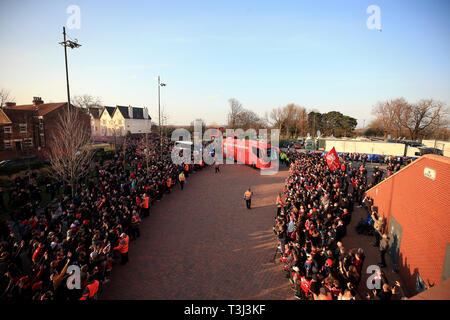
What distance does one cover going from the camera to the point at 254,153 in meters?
25.7

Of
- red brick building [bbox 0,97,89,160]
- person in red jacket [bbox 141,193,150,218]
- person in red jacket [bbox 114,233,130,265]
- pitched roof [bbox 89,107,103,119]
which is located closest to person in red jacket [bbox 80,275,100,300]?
person in red jacket [bbox 114,233,130,265]

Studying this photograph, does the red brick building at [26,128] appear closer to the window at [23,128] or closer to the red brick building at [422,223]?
the window at [23,128]

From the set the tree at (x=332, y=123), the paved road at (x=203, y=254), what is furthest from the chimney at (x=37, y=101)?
the tree at (x=332, y=123)

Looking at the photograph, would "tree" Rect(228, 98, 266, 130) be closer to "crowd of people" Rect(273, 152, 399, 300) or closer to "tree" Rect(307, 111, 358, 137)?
"tree" Rect(307, 111, 358, 137)

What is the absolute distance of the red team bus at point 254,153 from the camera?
25.0 metres

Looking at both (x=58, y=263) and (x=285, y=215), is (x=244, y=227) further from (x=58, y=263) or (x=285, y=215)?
(x=58, y=263)

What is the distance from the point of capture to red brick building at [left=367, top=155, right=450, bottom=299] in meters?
5.94

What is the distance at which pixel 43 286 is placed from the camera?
6000 mm

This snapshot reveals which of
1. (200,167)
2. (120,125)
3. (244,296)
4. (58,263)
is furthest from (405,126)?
(120,125)

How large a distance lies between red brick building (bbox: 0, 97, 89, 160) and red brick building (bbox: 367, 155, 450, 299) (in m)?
30.2

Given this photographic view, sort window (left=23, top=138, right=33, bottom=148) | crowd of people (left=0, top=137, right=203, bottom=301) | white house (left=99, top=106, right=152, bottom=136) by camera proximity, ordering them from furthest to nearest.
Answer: white house (left=99, top=106, right=152, bottom=136), window (left=23, top=138, right=33, bottom=148), crowd of people (left=0, top=137, right=203, bottom=301)

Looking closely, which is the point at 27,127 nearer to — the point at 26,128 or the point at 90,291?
the point at 26,128

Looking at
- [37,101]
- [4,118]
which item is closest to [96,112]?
[37,101]

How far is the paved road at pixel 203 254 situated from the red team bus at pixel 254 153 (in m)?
9.60
